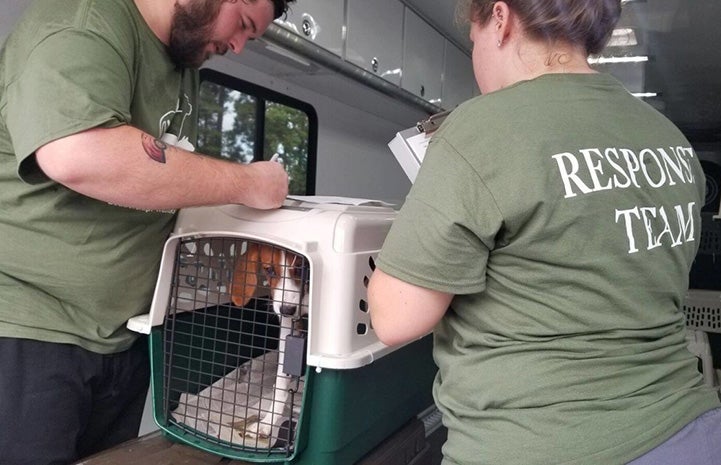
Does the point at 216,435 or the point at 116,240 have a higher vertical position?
the point at 116,240

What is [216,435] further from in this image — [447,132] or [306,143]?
[306,143]

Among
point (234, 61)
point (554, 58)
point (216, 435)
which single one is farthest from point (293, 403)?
point (234, 61)

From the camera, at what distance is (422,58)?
10.8 ft

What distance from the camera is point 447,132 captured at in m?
0.74

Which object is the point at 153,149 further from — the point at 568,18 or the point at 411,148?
the point at 568,18

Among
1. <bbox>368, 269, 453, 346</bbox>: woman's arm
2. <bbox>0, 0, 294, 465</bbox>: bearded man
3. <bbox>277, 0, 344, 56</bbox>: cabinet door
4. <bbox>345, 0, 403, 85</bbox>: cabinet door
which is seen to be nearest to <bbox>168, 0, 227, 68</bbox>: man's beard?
<bbox>0, 0, 294, 465</bbox>: bearded man

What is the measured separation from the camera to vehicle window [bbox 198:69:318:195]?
244 cm

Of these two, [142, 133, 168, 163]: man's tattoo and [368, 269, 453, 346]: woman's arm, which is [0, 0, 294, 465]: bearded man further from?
[368, 269, 453, 346]: woman's arm

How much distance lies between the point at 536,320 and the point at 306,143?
252cm

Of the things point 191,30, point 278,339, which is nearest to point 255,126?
point 191,30

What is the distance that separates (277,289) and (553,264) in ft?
1.67

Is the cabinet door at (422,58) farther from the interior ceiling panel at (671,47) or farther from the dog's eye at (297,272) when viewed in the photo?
the dog's eye at (297,272)

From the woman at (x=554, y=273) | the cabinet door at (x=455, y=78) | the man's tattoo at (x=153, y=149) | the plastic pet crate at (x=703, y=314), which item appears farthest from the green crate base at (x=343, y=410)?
the cabinet door at (x=455, y=78)

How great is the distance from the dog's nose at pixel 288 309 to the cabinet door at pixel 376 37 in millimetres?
1597
